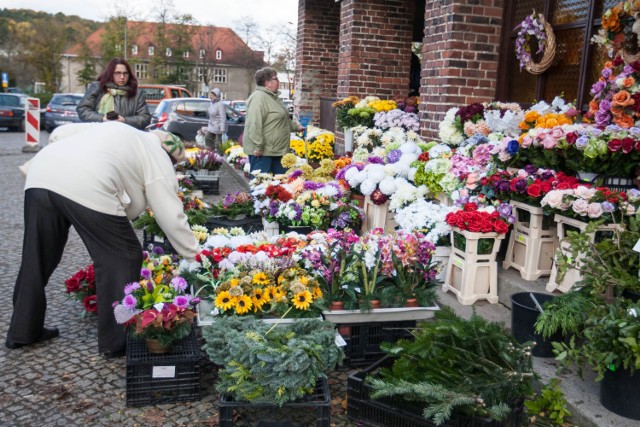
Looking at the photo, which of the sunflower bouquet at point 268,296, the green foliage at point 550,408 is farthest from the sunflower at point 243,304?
the green foliage at point 550,408

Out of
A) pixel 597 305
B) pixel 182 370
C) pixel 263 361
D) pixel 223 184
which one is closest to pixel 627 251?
pixel 597 305

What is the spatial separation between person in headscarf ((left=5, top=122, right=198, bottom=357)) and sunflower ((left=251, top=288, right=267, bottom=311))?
1.90 feet

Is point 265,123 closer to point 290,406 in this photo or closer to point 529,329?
point 529,329

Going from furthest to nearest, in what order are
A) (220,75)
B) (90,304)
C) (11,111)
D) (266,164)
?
(220,75) → (11,111) → (266,164) → (90,304)

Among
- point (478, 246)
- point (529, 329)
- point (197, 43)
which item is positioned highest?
point (197, 43)

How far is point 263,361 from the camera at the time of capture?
2.94 m

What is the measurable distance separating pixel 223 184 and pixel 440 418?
29.6 ft

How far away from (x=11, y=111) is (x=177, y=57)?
32105mm

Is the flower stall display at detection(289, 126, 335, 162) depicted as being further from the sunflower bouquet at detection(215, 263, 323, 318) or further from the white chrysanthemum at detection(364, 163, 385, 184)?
the sunflower bouquet at detection(215, 263, 323, 318)

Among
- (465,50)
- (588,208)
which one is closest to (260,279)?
(588,208)

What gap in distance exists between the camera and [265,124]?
24.7ft

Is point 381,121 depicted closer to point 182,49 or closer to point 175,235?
point 175,235

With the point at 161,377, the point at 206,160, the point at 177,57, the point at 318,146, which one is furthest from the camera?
the point at 177,57

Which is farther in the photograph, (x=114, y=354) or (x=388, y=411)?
(x=114, y=354)
